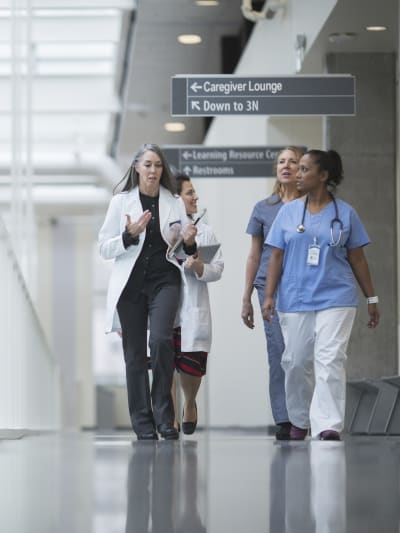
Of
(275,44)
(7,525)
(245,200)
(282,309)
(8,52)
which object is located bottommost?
(7,525)

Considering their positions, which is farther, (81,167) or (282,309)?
(81,167)

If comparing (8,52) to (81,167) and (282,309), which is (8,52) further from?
(282,309)

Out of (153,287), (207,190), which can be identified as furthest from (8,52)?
(153,287)

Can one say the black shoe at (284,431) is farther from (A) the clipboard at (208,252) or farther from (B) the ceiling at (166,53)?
(B) the ceiling at (166,53)

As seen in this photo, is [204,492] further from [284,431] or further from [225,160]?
[225,160]

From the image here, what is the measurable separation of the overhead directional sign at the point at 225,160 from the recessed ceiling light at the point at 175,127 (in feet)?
30.9

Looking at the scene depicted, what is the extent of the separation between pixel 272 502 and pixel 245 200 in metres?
13.6

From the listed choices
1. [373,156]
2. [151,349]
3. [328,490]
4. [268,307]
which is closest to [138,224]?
[151,349]

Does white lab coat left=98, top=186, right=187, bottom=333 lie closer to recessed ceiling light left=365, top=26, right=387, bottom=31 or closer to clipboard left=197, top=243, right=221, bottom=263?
clipboard left=197, top=243, right=221, bottom=263

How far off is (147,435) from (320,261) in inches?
57.1

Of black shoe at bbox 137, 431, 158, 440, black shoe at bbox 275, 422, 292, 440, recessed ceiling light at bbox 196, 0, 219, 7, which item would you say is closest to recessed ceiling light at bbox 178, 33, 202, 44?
recessed ceiling light at bbox 196, 0, 219, 7

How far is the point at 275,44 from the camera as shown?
14203mm

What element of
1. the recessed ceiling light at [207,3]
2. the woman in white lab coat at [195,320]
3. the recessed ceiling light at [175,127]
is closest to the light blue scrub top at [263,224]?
the woman in white lab coat at [195,320]

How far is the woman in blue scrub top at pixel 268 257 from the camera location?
895 centimetres
